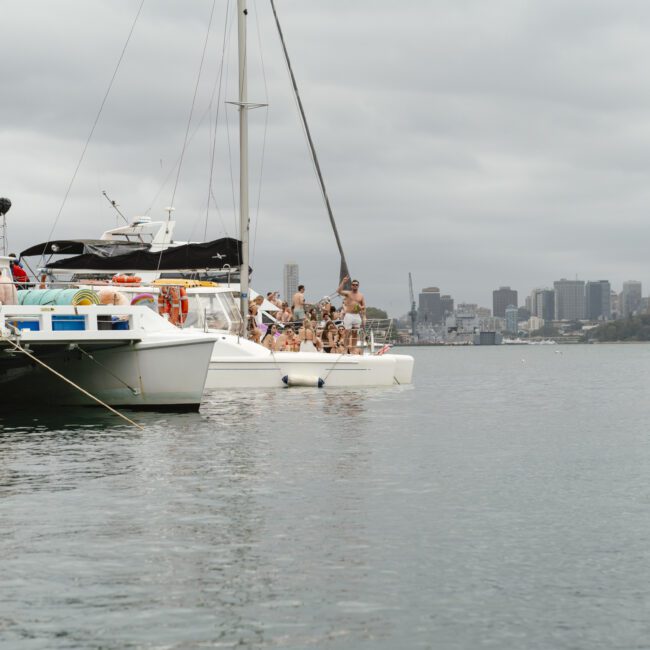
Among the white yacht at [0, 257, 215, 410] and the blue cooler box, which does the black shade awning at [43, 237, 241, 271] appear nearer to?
the white yacht at [0, 257, 215, 410]

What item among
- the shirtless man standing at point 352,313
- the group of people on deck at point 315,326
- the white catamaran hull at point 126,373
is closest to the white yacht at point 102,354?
the white catamaran hull at point 126,373

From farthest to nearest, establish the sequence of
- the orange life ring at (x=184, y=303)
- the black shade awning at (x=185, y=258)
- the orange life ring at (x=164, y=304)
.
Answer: the black shade awning at (x=185, y=258) → the orange life ring at (x=184, y=303) → the orange life ring at (x=164, y=304)

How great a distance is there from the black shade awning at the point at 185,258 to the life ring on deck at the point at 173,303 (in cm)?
244

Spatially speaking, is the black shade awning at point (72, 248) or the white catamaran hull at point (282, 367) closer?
the white catamaran hull at point (282, 367)

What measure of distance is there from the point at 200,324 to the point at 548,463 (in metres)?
13.1

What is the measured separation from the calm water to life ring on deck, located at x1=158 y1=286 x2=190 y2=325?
20.7ft

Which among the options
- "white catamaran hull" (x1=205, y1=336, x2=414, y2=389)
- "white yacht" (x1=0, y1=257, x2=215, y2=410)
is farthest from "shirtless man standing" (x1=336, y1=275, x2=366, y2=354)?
"white yacht" (x1=0, y1=257, x2=215, y2=410)

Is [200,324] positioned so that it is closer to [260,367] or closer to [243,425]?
[260,367]

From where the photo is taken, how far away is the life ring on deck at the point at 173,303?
24484mm

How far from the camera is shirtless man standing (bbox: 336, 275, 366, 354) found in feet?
96.0

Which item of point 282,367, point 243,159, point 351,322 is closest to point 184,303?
point 282,367

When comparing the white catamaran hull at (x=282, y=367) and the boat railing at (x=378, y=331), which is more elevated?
the boat railing at (x=378, y=331)

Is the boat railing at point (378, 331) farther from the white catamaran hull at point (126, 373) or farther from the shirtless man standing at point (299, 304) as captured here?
the white catamaran hull at point (126, 373)

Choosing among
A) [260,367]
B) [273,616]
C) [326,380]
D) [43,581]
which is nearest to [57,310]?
[260,367]
